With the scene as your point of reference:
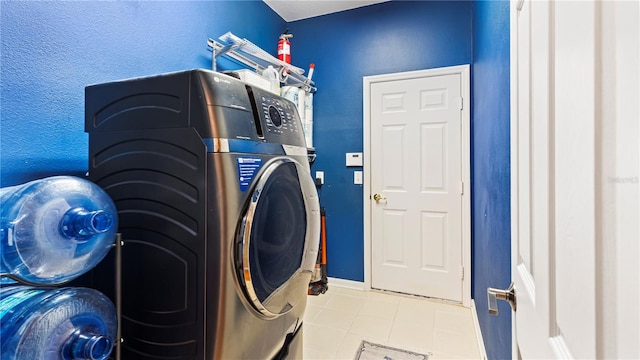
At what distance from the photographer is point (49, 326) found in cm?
79

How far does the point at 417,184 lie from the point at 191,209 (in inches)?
91.4

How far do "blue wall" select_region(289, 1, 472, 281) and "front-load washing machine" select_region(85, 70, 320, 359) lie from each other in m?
1.98

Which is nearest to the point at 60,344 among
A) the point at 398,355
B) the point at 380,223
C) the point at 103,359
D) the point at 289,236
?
the point at 103,359

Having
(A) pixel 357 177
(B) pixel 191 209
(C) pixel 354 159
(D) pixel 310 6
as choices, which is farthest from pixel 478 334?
(D) pixel 310 6

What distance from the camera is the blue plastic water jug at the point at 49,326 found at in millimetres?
752

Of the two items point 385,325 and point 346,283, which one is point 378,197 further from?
point 385,325

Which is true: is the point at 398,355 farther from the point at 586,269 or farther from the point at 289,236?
the point at 586,269

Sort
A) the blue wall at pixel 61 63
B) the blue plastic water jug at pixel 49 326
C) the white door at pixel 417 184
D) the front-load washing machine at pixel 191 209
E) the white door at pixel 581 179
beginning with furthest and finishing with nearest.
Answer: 1. the white door at pixel 417 184
2. the blue wall at pixel 61 63
3. the front-load washing machine at pixel 191 209
4. the blue plastic water jug at pixel 49 326
5. the white door at pixel 581 179

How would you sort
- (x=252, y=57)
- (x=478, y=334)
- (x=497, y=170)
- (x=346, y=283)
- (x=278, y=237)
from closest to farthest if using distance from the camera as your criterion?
(x=278, y=237), (x=497, y=170), (x=478, y=334), (x=252, y=57), (x=346, y=283)

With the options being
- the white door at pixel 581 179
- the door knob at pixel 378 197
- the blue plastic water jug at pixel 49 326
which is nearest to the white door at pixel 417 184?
the door knob at pixel 378 197

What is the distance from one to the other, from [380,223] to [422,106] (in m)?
1.19

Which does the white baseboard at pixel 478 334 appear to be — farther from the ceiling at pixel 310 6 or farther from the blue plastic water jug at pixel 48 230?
the ceiling at pixel 310 6

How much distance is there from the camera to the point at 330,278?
318 cm

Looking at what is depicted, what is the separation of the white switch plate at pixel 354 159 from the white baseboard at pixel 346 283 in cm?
121
